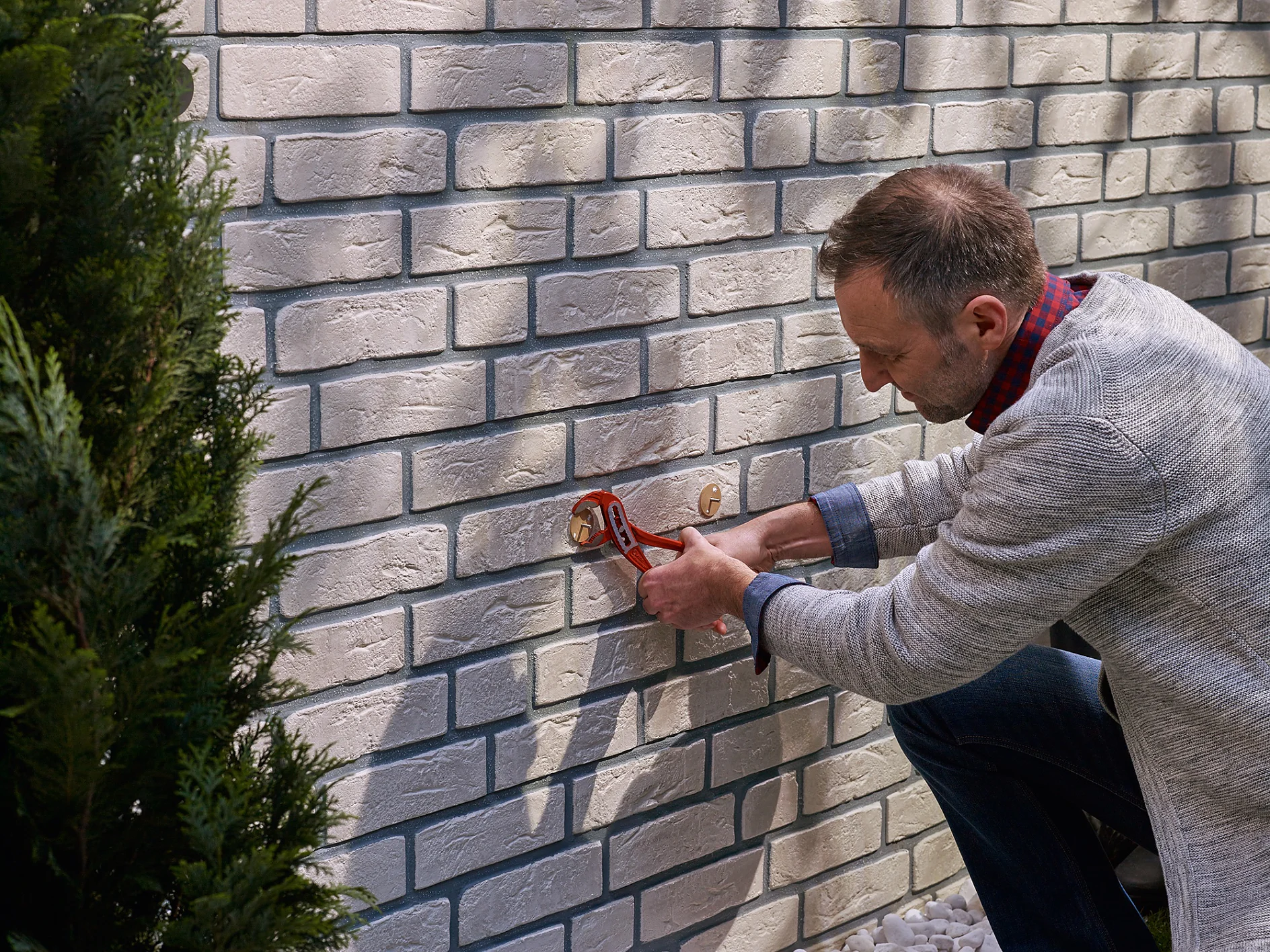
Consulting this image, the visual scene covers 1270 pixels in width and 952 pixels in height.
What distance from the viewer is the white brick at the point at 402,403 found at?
6.71 feet

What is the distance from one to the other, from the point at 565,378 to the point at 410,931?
3.18ft

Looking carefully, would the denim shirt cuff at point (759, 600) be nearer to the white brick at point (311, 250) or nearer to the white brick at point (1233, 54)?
the white brick at point (311, 250)

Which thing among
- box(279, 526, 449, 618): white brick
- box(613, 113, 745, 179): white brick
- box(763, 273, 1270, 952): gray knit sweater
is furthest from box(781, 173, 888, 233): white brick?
box(279, 526, 449, 618): white brick

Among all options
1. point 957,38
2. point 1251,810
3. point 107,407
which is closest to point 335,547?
point 107,407

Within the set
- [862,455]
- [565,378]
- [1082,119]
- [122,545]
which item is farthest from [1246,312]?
[122,545]

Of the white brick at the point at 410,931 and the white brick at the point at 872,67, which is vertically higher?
the white brick at the point at 872,67

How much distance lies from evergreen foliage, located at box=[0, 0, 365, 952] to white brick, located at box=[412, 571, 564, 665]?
0.77 m

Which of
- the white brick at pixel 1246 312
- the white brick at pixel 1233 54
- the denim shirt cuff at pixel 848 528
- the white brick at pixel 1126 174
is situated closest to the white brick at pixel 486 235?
the denim shirt cuff at pixel 848 528

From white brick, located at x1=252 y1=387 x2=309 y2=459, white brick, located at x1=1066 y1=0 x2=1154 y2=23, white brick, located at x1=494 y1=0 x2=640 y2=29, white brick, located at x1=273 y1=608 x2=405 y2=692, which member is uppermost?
white brick, located at x1=1066 y1=0 x2=1154 y2=23

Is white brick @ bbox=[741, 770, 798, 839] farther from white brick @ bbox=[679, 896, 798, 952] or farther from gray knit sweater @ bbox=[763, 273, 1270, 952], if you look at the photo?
gray knit sweater @ bbox=[763, 273, 1270, 952]

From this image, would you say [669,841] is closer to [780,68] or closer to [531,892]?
[531,892]

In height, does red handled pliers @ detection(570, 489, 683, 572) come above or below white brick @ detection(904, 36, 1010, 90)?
below

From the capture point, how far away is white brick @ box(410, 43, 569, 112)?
204 centimetres

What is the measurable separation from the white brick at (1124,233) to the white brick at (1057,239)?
0.04 metres
